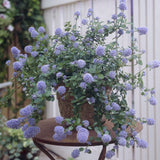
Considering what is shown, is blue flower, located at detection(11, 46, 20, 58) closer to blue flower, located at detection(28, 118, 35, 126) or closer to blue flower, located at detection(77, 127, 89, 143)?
blue flower, located at detection(28, 118, 35, 126)

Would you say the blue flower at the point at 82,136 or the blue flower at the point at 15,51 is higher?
the blue flower at the point at 15,51

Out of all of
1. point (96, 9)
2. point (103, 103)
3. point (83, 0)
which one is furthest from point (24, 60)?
point (83, 0)

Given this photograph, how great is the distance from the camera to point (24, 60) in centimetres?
112

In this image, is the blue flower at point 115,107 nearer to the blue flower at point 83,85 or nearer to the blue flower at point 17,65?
the blue flower at point 83,85

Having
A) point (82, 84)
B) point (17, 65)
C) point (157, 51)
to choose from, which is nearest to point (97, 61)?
point (82, 84)

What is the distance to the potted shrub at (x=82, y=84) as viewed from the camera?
919 mm

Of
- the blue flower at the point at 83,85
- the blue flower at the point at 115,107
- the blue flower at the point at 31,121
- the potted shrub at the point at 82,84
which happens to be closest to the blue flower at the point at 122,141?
the potted shrub at the point at 82,84

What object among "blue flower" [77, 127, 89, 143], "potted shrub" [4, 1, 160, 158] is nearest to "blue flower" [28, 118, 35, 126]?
"potted shrub" [4, 1, 160, 158]

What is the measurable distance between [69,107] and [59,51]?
0.85 feet

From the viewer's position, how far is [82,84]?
0.90 metres

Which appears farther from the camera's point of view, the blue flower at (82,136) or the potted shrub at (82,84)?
the potted shrub at (82,84)

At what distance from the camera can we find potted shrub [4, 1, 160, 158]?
92 cm

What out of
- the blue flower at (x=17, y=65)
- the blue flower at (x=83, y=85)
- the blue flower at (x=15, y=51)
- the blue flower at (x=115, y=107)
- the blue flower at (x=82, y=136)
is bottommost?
the blue flower at (x=82, y=136)

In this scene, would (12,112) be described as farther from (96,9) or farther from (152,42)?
(152,42)
